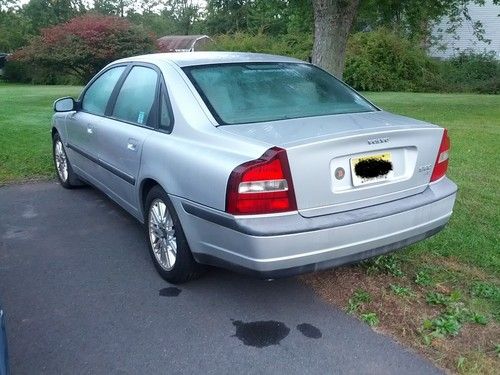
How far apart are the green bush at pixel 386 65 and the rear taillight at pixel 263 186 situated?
22865 mm

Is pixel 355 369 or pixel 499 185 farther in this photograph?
pixel 499 185

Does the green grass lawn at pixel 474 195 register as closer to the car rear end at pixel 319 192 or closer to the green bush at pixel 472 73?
the car rear end at pixel 319 192

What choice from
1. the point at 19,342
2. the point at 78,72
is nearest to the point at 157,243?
the point at 19,342

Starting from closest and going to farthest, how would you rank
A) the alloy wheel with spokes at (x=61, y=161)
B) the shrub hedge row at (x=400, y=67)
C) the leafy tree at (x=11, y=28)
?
the alloy wheel with spokes at (x=61, y=161) < the shrub hedge row at (x=400, y=67) < the leafy tree at (x=11, y=28)

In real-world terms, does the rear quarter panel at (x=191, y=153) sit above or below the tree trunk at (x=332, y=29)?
below

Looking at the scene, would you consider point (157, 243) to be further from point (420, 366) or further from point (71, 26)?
point (71, 26)

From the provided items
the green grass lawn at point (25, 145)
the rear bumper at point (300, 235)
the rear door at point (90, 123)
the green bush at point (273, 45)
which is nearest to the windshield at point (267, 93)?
the rear bumper at point (300, 235)

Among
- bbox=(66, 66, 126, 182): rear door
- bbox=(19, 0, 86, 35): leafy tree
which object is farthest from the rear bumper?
bbox=(19, 0, 86, 35): leafy tree

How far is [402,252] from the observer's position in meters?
4.10

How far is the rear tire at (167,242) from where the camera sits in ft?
11.3

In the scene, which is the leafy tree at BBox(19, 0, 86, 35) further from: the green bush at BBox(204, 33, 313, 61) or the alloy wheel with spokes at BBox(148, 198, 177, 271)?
the alloy wheel with spokes at BBox(148, 198, 177, 271)

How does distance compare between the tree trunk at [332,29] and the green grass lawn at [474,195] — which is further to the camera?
the tree trunk at [332,29]

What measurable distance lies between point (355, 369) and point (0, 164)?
20.3 ft

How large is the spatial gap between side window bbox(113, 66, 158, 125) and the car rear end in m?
0.65
